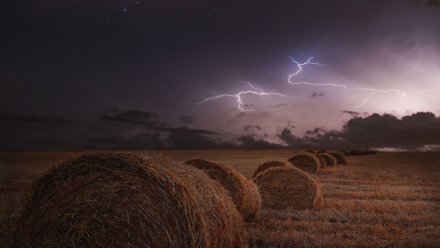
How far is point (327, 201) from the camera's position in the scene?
515 inches

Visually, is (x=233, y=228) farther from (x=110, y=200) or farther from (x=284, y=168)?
(x=284, y=168)

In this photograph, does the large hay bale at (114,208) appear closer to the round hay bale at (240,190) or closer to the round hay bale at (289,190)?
the round hay bale at (240,190)

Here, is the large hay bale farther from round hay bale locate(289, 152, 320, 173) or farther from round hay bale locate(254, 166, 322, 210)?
round hay bale locate(289, 152, 320, 173)

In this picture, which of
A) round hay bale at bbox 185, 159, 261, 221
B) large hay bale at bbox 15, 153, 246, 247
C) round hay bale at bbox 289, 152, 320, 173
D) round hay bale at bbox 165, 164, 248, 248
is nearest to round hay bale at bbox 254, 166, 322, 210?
round hay bale at bbox 185, 159, 261, 221

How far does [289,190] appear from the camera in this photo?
12.6 meters

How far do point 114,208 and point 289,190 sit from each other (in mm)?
7101

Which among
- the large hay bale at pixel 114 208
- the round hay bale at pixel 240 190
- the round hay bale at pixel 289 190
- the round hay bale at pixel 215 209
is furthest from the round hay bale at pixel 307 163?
the large hay bale at pixel 114 208

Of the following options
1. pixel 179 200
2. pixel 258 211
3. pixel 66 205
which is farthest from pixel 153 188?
pixel 258 211

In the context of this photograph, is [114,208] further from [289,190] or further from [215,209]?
[289,190]

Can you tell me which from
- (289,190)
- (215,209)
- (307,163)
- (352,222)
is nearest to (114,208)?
(215,209)

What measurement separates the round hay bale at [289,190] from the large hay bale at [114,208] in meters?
6.18

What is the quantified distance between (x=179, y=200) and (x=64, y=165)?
5.19 ft

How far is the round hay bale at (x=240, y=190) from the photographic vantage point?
→ 9883mm

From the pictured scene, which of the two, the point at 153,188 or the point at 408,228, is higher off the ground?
the point at 153,188
